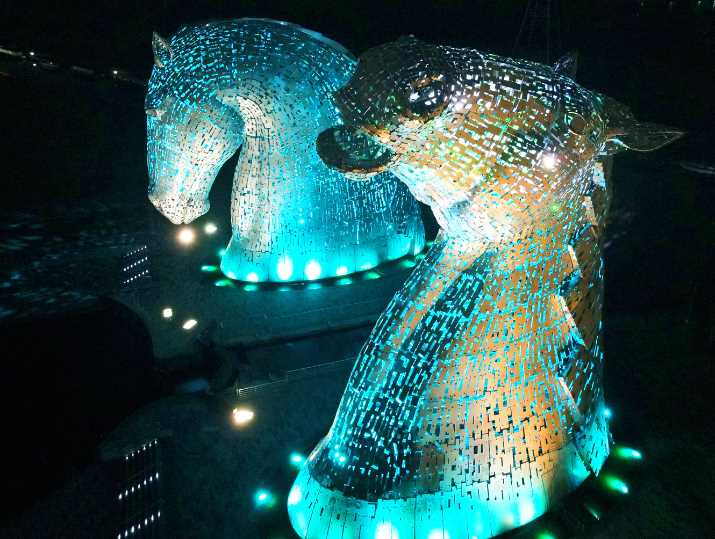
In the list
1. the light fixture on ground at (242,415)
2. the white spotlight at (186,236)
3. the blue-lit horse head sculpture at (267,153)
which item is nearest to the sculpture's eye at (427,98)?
the light fixture on ground at (242,415)

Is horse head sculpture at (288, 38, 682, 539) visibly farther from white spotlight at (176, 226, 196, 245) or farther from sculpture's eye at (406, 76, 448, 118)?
white spotlight at (176, 226, 196, 245)

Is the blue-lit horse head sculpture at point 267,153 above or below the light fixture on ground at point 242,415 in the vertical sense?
above

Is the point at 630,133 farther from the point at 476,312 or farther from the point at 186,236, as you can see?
the point at 186,236

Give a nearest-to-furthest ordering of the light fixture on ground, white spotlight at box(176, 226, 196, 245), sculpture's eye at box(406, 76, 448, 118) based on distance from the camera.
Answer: sculpture's eye at box(406, 76, 448, 118) → the light fixture on ground → white spotlight at box(176, 226, 196, 245)

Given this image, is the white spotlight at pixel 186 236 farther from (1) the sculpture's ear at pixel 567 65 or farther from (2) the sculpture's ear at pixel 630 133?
(2) the sculpture's ear at pixel 630 133

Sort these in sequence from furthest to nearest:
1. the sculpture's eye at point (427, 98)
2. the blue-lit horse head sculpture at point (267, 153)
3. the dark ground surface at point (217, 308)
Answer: the blue-lit horse head sculpture at point (267, 153)
the dark ground surface at point (217, 308)
the sculpture's eye at point (427, 98)

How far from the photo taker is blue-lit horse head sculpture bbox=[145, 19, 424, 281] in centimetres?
294

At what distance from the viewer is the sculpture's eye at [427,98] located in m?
1.44

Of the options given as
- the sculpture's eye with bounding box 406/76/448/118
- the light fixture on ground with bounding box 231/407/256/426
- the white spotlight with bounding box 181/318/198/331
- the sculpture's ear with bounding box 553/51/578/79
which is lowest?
the light fixture on ground with bounding box 231/407/256/426

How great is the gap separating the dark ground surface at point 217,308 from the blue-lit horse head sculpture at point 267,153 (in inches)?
12.2

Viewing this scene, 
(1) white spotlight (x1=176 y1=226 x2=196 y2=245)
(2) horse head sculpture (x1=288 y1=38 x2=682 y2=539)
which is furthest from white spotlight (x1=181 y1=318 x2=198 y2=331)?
(2) horse head sculpture (x1=288 y1=38 x2=682 y2=539)

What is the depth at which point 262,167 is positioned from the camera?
3.33m

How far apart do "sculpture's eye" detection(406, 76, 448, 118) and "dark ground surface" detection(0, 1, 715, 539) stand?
3.43 feet

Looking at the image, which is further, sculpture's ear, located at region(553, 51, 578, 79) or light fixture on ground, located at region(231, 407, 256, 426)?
light fixture on ground, located at region(231, 407, 256, 426)
